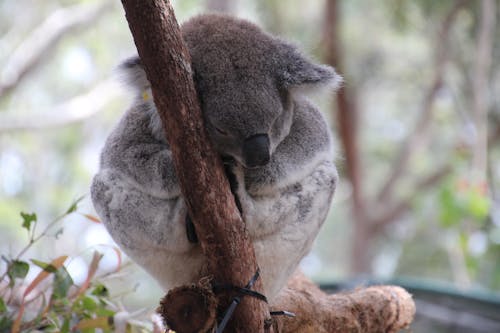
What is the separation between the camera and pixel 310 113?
9.29 feet

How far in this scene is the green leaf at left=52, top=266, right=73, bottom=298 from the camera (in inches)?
106

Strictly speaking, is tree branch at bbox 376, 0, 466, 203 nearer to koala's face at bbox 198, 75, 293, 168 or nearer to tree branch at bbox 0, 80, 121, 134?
tree branch at bbox 0, 80, 121, 134

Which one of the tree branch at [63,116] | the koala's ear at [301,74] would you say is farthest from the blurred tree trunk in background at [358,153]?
the koala's ear at [301,74]

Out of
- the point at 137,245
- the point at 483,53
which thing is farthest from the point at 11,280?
the point at 483,53

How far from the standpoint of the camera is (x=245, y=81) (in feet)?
7.77

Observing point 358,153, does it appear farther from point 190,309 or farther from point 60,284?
point 190,309

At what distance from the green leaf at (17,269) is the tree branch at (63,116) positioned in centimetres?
615

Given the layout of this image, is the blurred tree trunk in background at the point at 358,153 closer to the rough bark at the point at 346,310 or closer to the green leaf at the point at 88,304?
the rough bark at the point at 346,310

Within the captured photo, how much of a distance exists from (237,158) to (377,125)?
1427cm

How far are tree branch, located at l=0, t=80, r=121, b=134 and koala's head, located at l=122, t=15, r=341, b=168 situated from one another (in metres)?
6.24

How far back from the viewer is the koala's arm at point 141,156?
7.76 feet

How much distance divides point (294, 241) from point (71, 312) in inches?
43.8

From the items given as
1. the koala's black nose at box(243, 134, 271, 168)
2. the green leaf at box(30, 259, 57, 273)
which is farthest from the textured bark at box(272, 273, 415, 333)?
the green leaf at box(30, 259, 57, 273)

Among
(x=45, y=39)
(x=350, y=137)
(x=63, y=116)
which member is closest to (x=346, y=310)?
(x=350, y=137)
